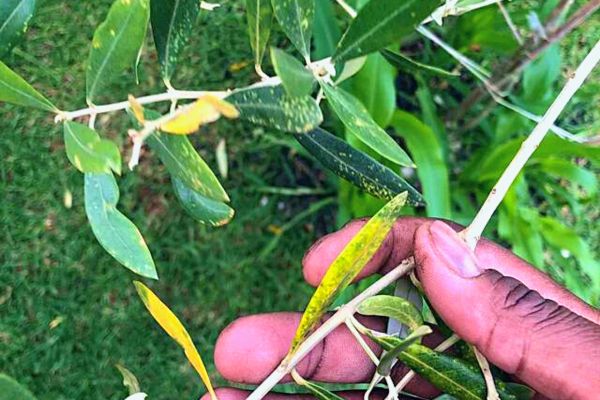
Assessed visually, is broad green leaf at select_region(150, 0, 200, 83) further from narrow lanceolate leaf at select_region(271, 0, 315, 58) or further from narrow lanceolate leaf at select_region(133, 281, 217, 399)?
narrow lanceolate leaf at select_region(133, 281, 217, 399)

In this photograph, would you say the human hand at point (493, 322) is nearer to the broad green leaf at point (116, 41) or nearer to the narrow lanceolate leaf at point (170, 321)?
the narrow lanceolate leaf at point (170, 321)

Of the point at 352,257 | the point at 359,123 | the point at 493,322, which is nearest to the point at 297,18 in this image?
the point at 359,123

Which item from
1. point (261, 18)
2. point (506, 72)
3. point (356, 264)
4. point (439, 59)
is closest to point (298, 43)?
point (261, 18)

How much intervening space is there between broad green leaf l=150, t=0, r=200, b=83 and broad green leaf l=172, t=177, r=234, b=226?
0.15 metres

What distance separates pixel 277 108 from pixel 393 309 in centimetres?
26

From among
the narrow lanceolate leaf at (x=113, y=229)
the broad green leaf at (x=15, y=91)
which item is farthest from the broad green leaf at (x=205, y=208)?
the broad green leaf at (x=15, y=91)

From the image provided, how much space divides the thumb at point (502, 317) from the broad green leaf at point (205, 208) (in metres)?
0.22

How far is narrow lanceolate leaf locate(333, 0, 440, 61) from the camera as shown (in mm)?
629

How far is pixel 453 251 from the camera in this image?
2.73 feet

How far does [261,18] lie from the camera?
0.75 metres

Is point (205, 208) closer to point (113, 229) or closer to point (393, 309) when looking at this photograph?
point (113, 229)

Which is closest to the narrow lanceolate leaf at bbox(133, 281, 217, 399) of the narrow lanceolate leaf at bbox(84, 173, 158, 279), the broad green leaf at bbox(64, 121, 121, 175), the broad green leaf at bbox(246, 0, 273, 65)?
the narrow lanceolate leaf at bbox(84, 173, 158, 279)

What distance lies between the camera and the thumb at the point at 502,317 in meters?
0.79

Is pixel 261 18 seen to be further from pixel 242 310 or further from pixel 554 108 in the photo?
pixel 242 310
